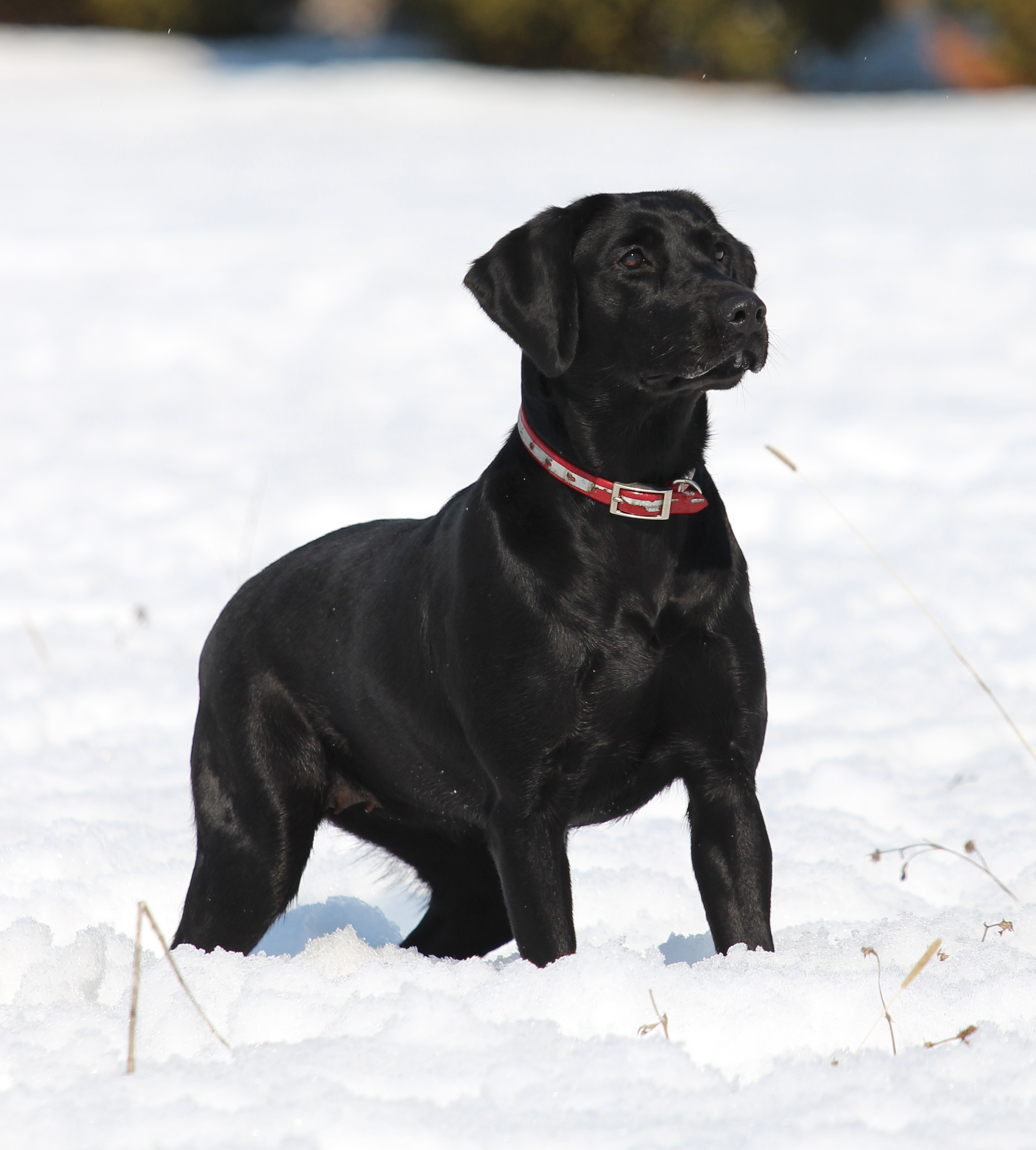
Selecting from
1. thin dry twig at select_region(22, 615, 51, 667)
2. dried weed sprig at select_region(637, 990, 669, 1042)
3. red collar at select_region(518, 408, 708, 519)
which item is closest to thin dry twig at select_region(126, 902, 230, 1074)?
dried weed sprig at select_region(637, 990, 669, 1042)

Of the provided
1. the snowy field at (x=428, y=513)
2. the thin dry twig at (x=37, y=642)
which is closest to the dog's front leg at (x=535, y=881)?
the snowy field at (x=428, y=513)

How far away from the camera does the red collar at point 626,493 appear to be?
8.63 ft

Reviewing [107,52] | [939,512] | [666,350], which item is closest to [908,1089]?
[666,350]

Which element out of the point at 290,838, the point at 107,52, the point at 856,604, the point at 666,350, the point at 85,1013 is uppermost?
the point at 666,350

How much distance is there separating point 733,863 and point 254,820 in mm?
1010

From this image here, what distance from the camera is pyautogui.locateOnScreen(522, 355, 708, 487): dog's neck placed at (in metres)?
2.70

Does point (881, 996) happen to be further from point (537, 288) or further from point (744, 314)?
point (537, 288)

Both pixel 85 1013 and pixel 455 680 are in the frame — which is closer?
pixel 85 1013

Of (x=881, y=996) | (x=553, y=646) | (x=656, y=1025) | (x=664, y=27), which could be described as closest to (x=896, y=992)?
(x=881, y=996)

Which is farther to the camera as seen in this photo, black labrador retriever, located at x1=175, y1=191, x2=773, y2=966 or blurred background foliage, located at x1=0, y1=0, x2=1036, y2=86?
blurred background foliage, located at x1=0, y1=0, x2=1036, y2=86

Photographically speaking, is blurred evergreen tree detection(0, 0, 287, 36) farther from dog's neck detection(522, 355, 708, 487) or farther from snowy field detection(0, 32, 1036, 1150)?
dog's neck detection(522, 355, 708, 487)

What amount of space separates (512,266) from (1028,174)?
348 inches

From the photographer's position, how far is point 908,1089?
186cm

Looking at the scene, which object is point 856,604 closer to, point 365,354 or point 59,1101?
point 365,354
